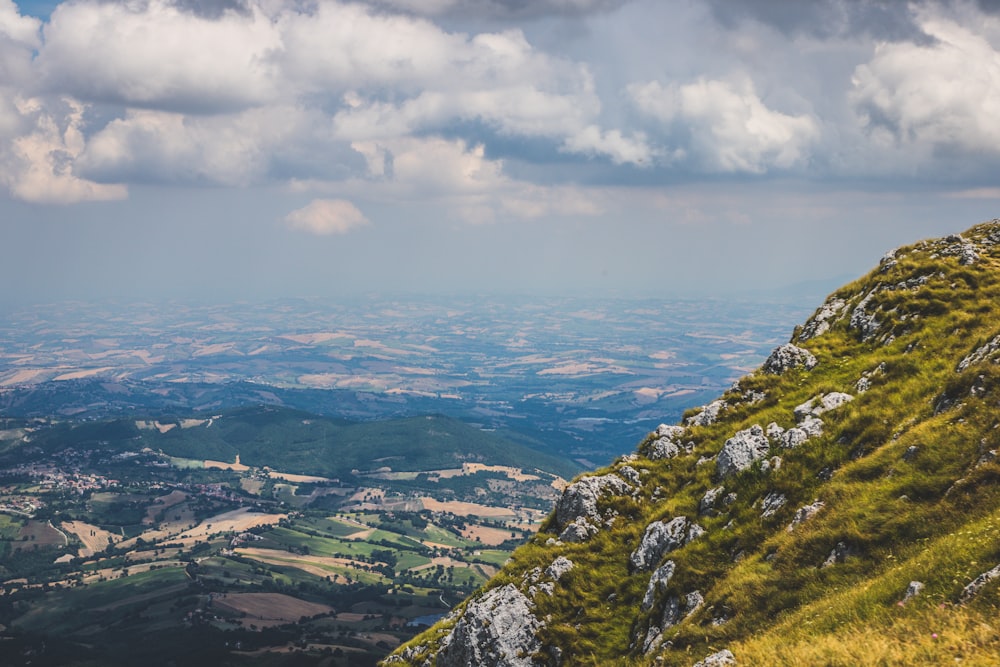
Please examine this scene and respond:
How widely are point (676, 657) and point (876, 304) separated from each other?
28.1 m

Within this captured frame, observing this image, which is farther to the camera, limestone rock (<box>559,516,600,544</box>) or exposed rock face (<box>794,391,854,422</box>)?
limestone rock (<box>559,516,600,544</box>)

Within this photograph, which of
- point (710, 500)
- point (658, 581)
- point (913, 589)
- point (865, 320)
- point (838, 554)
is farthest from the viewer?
point (865, 320)

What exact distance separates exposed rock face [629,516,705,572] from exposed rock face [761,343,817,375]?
13433 mm

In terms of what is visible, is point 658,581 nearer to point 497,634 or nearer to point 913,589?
point 497,634

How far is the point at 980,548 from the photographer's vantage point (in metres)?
16.5

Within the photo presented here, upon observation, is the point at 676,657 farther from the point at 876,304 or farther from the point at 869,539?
the point at 876,304

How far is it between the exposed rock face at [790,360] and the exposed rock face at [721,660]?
22796mm

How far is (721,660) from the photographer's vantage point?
56.9 feet

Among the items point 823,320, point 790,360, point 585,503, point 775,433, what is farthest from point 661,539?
point 823,320

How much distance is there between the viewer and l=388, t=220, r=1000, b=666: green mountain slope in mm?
16656

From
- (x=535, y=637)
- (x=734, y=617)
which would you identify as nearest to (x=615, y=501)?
(x=535, y=637)

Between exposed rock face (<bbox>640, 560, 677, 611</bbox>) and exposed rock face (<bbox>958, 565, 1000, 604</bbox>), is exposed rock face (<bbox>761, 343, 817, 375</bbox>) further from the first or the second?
exposed rock face (<bbox>958, 565, 1000, 604</bbox>)

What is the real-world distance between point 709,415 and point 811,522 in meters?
15.1

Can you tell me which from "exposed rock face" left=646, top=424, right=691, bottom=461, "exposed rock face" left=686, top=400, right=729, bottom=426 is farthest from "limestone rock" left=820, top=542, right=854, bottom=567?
"exposed rock face" left=686, top=400, right=729, bottom=426
